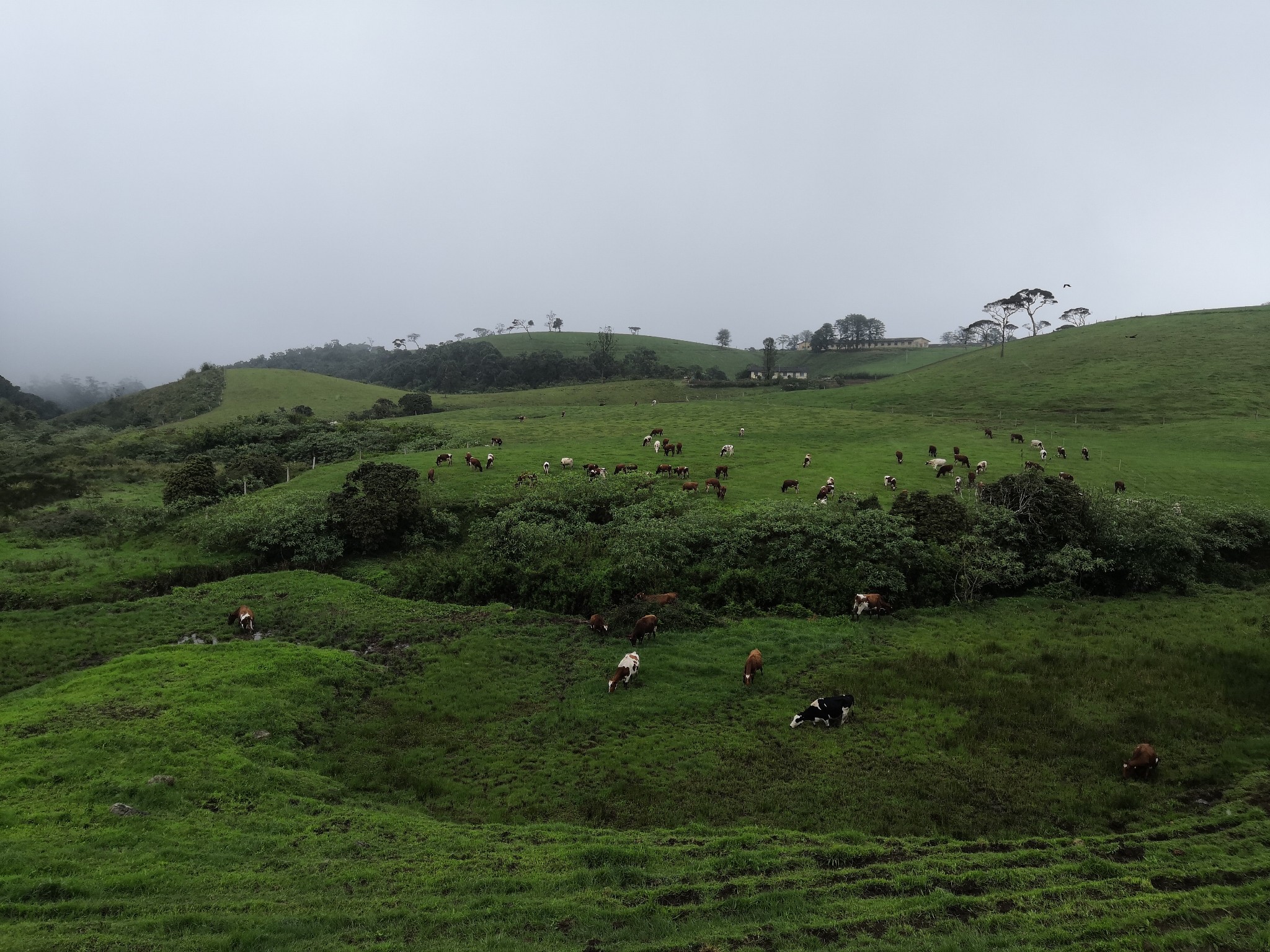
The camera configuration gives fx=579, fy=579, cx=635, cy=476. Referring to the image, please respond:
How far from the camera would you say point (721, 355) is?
163 m

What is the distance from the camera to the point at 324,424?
2324 inches

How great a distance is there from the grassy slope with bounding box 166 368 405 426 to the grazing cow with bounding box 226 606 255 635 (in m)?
60.3

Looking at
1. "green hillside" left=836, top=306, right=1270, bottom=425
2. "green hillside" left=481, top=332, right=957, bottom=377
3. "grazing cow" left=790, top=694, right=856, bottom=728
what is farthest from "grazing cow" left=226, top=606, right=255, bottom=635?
"green hillside" left=481, top=332, right=957, bottom=377

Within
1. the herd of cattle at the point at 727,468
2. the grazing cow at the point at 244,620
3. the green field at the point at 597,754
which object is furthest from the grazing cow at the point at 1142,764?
the grazing cow at the point at 244,620

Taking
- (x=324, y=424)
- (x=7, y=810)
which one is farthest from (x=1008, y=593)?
(x=324, y=424)

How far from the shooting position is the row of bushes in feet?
73.7

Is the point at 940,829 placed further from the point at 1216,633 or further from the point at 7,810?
the point at 7,810

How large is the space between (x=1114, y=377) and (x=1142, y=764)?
227 feet

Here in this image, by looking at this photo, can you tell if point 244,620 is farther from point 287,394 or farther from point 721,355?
point 721,355

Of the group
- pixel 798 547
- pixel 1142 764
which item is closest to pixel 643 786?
pixel 1142 764

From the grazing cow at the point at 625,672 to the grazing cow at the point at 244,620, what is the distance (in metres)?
13.2

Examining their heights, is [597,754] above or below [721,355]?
below

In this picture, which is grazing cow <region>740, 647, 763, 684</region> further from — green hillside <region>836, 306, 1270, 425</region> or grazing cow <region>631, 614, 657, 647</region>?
green hillside <region>836, 306, 1270, 425</region>

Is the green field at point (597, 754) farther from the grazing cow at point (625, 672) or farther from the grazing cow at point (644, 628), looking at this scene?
the grazing cow at point (644, 628)
